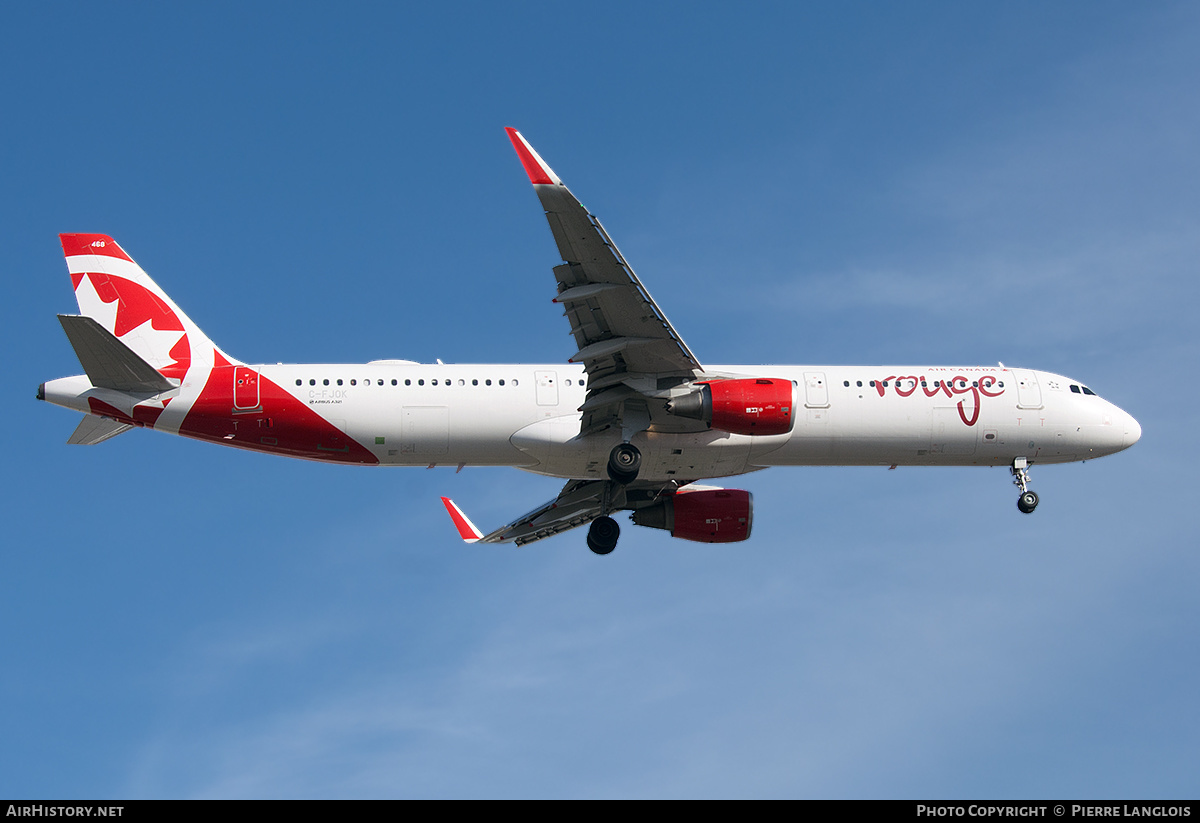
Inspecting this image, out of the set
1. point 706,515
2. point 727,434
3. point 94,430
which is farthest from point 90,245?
point 706,515

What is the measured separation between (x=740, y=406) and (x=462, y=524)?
12.8 meters

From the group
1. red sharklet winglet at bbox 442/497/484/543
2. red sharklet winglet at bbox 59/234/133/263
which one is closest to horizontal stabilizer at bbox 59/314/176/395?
red sharklet winglet at bbox 59/234/133/263

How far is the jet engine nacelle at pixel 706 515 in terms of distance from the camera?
119 feet

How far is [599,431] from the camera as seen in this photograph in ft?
104

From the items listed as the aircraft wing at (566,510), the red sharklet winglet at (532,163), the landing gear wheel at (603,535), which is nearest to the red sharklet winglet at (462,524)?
the aircraft wing at (566,510)

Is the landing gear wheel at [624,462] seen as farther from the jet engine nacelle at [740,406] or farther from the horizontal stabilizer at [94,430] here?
the horizontal stabilizer at [94,430]

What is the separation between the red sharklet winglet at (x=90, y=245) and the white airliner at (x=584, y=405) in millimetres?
41

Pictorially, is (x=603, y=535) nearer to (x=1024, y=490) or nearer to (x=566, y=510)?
(x=566, y=510)

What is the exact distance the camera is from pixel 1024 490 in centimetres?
3438
